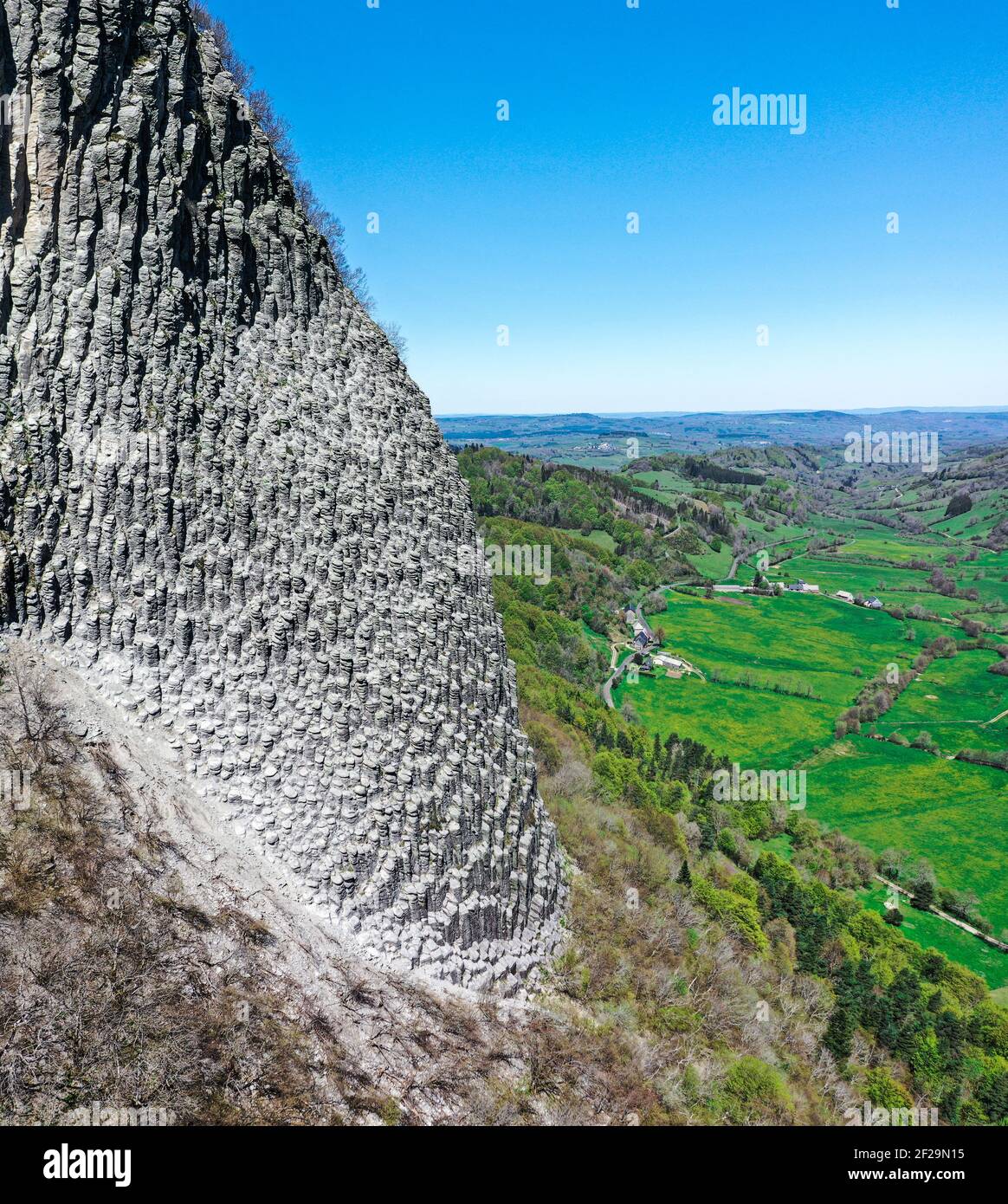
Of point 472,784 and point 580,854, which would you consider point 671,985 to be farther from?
point 472,784

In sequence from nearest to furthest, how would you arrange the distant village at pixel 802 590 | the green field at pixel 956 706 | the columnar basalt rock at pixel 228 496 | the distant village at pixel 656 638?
the columnar basalt rock at pixel 228 496, the green field at pixel 956 706, the distant village at pixel 656 638, the distant village at pixel 802 590

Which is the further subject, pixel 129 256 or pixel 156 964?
pixel 129 256

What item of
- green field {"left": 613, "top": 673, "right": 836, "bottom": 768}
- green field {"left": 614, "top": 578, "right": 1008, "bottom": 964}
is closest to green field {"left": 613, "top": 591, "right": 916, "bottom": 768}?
green field {"left": 613, "top": 673, "right": 836, "bottom": 768}

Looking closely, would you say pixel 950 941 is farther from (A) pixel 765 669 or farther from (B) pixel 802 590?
(B) pixel 802 590

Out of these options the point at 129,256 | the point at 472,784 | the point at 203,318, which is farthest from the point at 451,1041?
the point at 129,256

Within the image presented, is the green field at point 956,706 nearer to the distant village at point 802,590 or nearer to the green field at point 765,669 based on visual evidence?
the green field at point 765,669

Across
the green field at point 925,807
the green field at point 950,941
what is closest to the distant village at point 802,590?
the green field at point 925,807

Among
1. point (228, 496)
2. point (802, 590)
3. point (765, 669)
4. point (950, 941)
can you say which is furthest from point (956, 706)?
point (228, 496)
